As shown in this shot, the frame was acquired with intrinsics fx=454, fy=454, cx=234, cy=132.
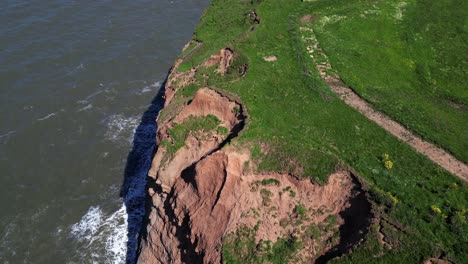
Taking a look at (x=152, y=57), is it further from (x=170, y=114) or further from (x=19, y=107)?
(x=170, y=114)

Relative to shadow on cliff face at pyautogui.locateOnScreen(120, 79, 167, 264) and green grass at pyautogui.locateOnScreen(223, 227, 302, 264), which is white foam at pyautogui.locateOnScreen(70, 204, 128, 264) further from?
green grass at pyautogui.locateOnScreen(223, 227, 302, 264)

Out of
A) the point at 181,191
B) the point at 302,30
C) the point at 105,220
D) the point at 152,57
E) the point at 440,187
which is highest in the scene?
the point at 302,30

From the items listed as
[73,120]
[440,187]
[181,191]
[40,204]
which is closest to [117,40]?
[73,120]

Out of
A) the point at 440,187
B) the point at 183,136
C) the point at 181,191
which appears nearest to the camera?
the point at 440,187

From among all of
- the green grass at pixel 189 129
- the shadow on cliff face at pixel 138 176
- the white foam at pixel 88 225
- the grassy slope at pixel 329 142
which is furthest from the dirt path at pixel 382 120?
the white foam at pixel 88 225

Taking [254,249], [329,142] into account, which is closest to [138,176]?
[254,249]

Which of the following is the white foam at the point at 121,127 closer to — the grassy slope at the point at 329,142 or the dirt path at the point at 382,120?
the grassy slope at the point at 329,142

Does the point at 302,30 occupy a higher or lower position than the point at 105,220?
higher

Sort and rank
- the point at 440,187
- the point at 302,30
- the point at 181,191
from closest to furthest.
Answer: the point at 440,187 → the point at 181,191 → the point at 302,30

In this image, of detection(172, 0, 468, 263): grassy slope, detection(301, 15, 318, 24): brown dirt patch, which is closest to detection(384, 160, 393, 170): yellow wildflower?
detection(172, 0, 468, 263): grassy slope
